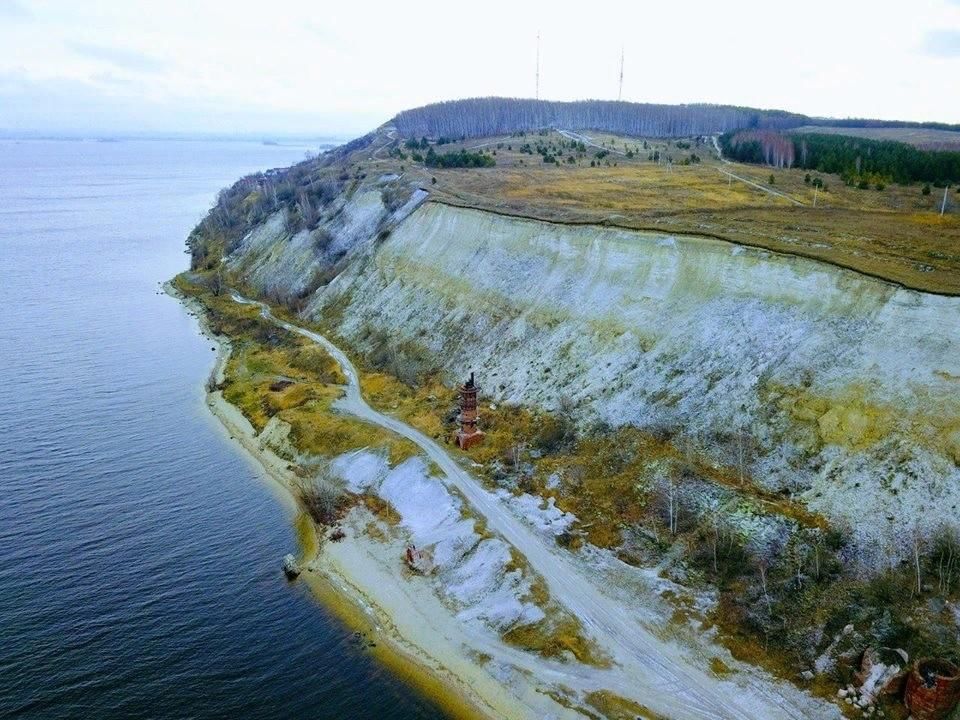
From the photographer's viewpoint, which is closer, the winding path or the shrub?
the winding path

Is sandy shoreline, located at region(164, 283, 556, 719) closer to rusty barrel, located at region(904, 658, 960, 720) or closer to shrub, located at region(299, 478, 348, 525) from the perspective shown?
shrub, located at region(299, 478, 348, 525)

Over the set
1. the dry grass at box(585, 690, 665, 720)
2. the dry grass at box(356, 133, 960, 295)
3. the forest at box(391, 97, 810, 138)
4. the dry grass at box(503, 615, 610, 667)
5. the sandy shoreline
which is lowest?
the sandy shoreline

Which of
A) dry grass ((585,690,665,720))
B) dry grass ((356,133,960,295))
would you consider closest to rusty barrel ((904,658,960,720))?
dry grass ((585,690,665,720))

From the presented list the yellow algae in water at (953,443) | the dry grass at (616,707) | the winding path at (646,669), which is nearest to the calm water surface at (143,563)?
the dry grass at (616,707)

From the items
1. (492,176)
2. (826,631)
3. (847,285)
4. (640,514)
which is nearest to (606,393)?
(640,514)

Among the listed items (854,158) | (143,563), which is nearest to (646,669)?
(143,563)

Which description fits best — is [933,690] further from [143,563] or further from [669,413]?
[143,563]

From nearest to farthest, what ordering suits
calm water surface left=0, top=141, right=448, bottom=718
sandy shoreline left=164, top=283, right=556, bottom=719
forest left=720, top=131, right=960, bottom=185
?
sandy shoreline left=164, top=283, right=556, bottom=719
calm water surface left=0, top=141, right=448, bottom=718
forest left=720, top=131, right=960, bottom=185
